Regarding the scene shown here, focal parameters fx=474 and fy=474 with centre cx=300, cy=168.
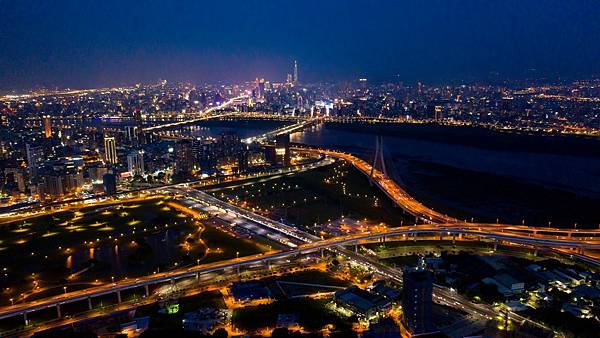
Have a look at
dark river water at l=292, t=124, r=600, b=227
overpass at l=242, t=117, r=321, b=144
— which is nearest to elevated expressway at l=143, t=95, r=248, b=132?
overpass at l=242, t=117, r=321, b=144

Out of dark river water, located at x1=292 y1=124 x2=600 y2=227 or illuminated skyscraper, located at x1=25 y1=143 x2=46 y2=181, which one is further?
illuminated skyscraper, located at x1=25 y1=143 x2=46 y2=181

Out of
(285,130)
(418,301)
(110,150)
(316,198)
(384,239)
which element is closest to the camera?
(418,301)

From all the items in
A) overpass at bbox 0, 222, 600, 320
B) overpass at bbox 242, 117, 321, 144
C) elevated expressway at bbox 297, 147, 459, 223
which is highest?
overpass at bbox 242, 117, 321, 144

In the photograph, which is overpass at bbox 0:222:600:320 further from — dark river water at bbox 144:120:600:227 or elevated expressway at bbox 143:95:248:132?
elevated expressway at bbox 143:95:248:132

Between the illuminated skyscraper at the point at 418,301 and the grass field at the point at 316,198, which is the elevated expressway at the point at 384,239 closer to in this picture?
the grass field at the point at 316,198

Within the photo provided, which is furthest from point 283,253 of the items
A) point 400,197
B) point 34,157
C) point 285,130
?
point 285,130

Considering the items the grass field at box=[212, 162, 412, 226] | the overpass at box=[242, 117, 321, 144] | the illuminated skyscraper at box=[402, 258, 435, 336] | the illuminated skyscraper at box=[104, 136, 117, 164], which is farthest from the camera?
the overpass at box=[242, 117, 321, 144]

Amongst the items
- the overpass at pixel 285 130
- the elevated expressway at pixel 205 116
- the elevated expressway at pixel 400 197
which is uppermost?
the elevated expressway at pixel 205 116

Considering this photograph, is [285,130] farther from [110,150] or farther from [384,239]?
[384,239]

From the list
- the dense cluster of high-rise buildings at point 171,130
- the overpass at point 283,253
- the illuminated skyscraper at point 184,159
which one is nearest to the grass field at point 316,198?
the overpass at point 283,253

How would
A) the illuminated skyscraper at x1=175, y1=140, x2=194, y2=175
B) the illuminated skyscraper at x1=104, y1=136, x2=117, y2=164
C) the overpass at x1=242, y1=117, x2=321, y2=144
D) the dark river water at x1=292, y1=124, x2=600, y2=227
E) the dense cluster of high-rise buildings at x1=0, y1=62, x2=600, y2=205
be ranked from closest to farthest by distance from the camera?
the dark river water at x1=292, y1=124, x2=600, y2=227, the dense cluster of high-rise buildings at x1=0, y1=62, x2=600, y2=205, the illuminated skyscraper at x1=175, y1=140, x2=194, y2=175, the illuminated skyscraper at x1=104, y1=136, x2=117, y2=164, the overpass at x1=242, y1=117, x2=321, y2=144

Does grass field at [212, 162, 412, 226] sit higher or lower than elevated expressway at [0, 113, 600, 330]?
lower

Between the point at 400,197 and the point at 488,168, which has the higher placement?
the point at 400,197
